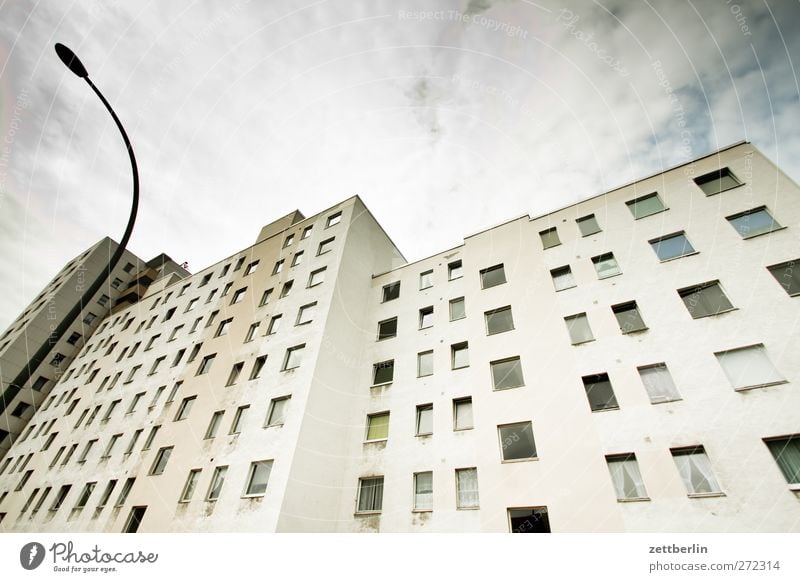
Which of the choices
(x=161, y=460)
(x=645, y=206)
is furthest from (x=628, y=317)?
(x=161, y=460)

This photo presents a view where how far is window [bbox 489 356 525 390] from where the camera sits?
1722 centimetres

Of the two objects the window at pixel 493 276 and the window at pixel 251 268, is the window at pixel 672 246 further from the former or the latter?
the window at pixel 251 268

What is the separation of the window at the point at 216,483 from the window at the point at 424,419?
9422 mm

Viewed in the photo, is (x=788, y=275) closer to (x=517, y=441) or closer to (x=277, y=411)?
(x=517, y=441)

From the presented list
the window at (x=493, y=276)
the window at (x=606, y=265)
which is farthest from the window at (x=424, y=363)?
the window at (x=606, y=265)

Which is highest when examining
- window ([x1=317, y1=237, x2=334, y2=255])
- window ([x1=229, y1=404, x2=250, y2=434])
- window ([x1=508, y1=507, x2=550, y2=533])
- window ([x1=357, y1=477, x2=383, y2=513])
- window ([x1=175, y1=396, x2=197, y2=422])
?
window ([x1=317, y1=237, x2=334, y2=255])

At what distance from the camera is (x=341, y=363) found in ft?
69.6

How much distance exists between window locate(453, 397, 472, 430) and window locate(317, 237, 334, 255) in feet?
47.2

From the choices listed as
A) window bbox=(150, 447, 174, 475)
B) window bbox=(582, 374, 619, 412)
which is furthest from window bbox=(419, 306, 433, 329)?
window bbox=(150, 447, 174, 475)

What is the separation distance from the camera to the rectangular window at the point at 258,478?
16.3m

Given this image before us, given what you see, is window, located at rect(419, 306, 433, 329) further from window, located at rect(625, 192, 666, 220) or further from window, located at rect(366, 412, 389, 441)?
window, located at rect(625, 192, 666, 220)

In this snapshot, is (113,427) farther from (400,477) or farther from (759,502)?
(759,502)
